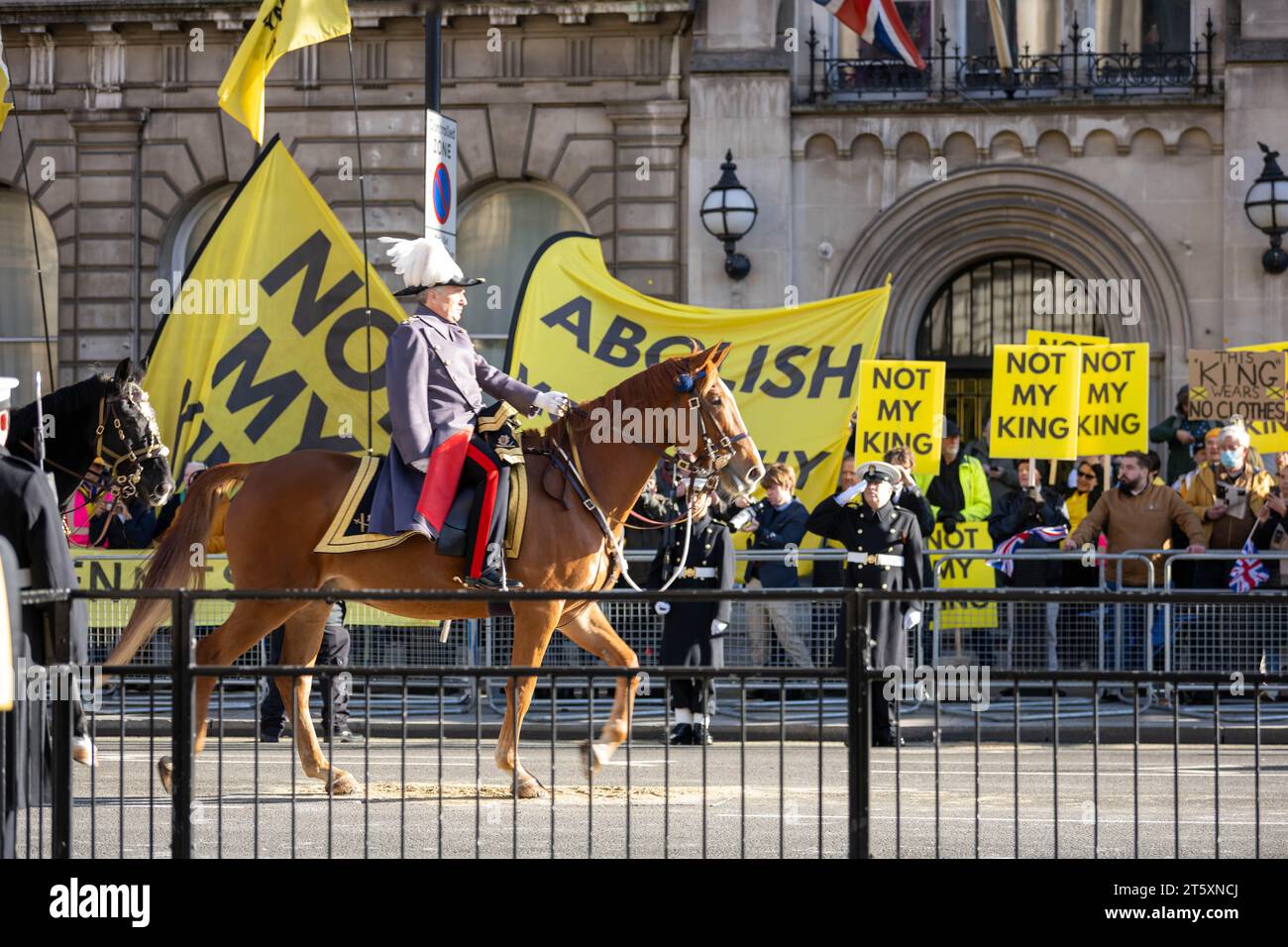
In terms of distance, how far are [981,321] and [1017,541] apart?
7206mm

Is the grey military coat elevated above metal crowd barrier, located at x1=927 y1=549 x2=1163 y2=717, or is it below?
above

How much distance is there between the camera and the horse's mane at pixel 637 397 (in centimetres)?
1124

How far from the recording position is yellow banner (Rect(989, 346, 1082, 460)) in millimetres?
16797

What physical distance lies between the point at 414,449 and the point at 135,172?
14.3m

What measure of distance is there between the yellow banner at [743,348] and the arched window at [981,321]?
567 cm

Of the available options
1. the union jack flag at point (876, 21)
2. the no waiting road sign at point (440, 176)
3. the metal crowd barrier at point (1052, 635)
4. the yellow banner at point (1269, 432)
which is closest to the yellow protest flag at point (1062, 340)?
the yellow banner at point (1269, 432)

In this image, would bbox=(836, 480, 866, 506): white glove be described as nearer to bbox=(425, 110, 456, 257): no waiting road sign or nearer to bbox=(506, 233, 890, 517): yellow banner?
bbox=(506, 233, 890, 517): yellow banner

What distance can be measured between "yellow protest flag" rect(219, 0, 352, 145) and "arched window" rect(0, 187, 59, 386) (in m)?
9.36

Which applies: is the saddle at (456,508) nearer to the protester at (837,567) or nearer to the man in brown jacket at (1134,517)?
the protester at (837,567)

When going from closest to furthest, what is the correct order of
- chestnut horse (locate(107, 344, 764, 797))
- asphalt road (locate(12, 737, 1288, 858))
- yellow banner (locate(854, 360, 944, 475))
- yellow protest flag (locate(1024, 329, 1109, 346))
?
asphalt road (locate(12, 737, 1288, 858)) → chestnut horse (locate(107, 344, 764, 797)) → yellow banner (locate(854, 360, 944, 475)) → yellow protest flag (locate(1024, 329, 1109, 346))

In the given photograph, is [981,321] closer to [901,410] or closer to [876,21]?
[876,21]

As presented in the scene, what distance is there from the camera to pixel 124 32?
942 inches

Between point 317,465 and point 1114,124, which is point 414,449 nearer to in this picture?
point 317,465

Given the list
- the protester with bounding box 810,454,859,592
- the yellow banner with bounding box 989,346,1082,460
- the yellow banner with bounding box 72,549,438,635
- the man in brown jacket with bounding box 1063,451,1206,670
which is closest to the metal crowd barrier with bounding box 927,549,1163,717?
the man in brown jacket with bounding box 1063,451,1206,670
